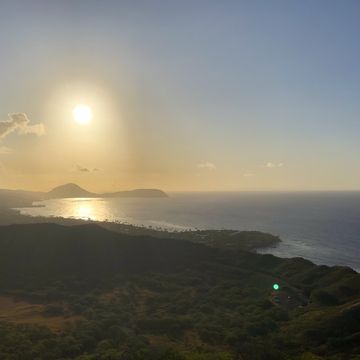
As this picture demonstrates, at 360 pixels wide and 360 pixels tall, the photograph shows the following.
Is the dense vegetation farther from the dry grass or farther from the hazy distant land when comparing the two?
the dry grass

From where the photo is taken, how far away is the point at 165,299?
6675cm

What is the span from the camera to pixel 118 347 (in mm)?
42438

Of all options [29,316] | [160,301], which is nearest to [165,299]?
[160,301]

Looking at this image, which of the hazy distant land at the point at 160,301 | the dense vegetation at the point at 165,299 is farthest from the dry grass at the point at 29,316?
the dense vegetation at the point at 165,299

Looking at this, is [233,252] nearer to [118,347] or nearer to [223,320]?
[223,320]

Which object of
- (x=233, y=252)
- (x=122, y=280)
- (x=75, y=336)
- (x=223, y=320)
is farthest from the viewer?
(x=233, y=252)

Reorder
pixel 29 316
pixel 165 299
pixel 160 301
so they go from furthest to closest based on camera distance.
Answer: pixel 165 299 < pixel 160 301 < pixel 29 316

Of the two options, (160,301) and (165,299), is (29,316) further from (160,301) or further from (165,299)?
(165,299)

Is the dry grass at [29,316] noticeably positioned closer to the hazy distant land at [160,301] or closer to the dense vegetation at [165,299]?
the hazy distant land at [160,301]

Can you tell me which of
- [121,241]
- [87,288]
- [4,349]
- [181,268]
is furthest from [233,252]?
[4,349]

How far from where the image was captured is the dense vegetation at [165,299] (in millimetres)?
41562

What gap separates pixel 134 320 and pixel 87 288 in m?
24.0

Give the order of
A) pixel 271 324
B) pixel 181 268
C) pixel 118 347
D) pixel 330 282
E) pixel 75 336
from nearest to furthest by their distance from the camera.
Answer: pixel 118 347
pixel 75 336
pixel 271 324
pixel 330 282
pixel 181 268

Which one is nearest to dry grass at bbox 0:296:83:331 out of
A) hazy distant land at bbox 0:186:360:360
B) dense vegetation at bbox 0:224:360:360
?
hazy distant land at bbox 0:186:360:360
